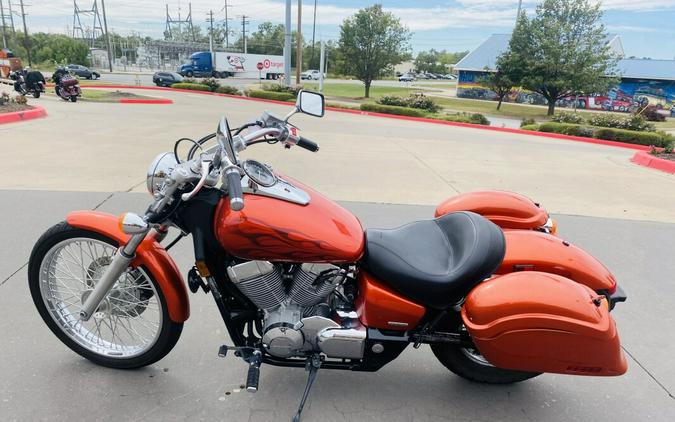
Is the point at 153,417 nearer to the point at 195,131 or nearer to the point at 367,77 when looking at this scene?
the point at 195,131

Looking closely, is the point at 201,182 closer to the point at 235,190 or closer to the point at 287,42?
the point at 235,190

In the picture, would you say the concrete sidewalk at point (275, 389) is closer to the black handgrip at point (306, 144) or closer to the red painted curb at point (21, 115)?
the black handgrip at point (306, 144)

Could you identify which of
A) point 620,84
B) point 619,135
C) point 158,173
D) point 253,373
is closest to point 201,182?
point 158,173

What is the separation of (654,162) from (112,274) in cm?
1081

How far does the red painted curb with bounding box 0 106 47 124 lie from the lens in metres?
10.2

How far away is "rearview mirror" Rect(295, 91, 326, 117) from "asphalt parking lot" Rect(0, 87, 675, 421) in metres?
1.42

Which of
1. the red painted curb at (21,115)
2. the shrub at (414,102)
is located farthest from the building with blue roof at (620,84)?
the red painted curb at (21,115)

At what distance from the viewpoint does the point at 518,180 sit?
7461 mm

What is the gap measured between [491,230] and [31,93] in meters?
20.4

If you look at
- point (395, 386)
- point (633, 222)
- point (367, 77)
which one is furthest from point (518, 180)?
point (367, 77)

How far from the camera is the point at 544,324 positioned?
1834 mm

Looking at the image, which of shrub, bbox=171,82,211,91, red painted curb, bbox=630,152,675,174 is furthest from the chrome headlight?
shrub, bbox=171,82,211,91

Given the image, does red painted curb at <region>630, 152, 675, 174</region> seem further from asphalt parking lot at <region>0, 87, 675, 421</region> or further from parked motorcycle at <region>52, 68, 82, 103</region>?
parked motorcycle at <region>52, 68, 82, 103</region>

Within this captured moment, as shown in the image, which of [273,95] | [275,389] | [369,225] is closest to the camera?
[275,389]
